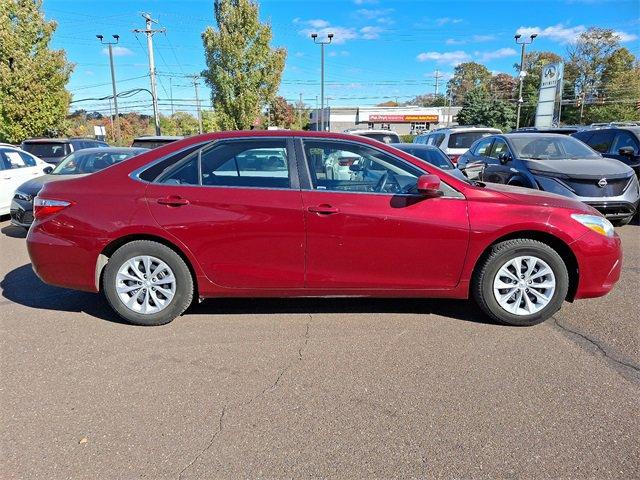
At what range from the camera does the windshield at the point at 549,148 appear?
25.2 ft

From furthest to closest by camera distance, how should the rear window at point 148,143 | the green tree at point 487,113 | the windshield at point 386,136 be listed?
the green tree at point 487,113 → the windshield at point 386,136 → the rear window at point 148,143

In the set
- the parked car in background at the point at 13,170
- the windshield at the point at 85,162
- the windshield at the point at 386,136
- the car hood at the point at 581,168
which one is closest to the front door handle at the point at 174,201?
the windshield at the point at 85,162

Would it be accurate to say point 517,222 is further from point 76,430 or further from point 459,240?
point 76,430

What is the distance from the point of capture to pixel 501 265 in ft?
12.2

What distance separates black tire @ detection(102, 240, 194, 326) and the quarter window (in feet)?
4.43

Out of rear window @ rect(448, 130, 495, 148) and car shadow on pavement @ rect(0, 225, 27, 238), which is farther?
rear window @ rect(448, 130, 495, 148)

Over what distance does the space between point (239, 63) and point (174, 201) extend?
20.9 m

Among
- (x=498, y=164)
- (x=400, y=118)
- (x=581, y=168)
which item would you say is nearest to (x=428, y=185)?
(x=581, y=168)

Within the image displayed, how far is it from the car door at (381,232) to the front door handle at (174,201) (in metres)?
1.00

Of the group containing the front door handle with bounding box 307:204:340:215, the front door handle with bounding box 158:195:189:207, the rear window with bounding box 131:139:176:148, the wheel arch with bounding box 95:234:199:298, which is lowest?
the wheel arch with bounding box 95:234:199:298

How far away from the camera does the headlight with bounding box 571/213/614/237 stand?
3.72 m

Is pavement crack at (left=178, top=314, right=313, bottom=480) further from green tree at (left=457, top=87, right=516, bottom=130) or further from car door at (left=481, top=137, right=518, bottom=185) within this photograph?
green tree at (left=457, top=87, right=516, bottom=130)

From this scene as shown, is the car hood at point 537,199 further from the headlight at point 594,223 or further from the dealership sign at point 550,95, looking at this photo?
the dealership sign at point 550,95

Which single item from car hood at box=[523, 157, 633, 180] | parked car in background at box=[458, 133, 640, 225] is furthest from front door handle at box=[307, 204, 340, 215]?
car hood at box=[523, 157, 633, 180]
